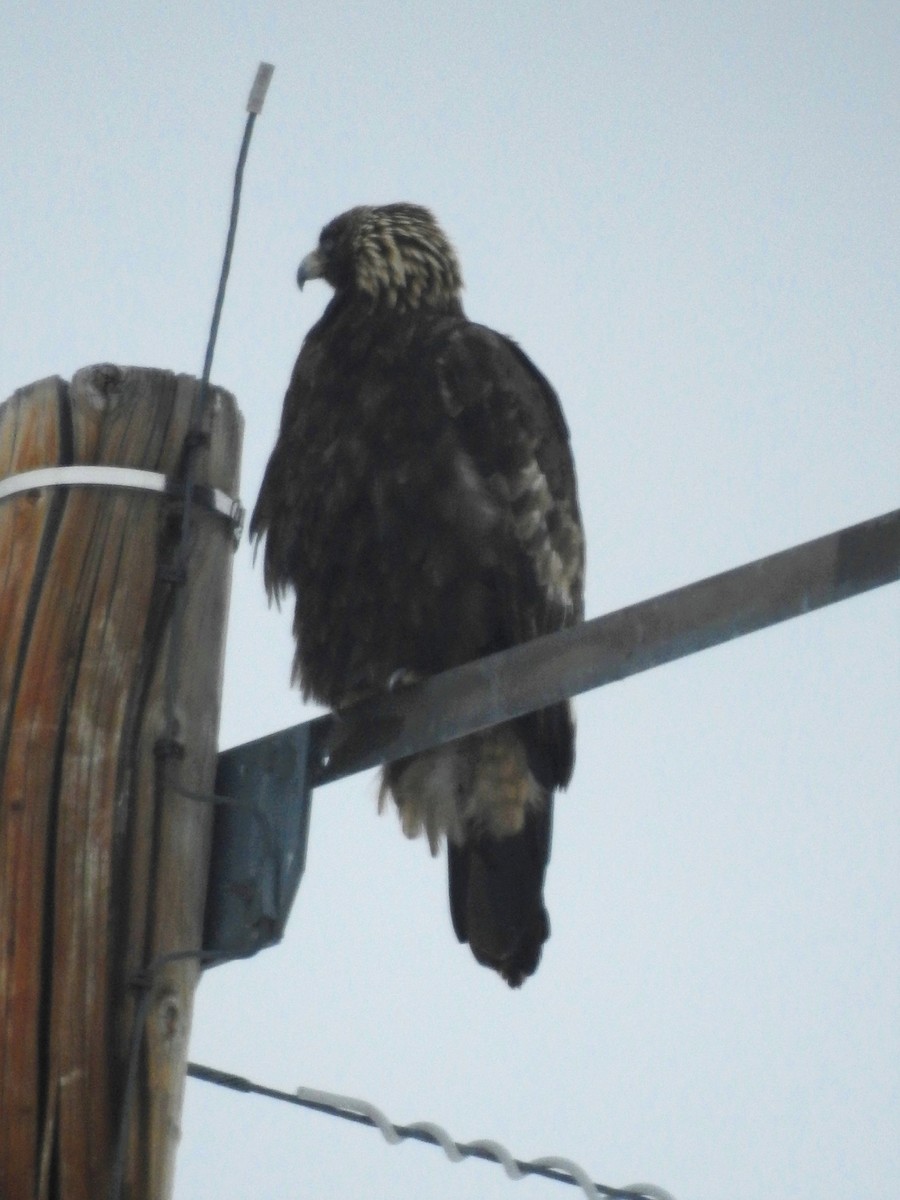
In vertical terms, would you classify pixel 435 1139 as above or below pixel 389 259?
below

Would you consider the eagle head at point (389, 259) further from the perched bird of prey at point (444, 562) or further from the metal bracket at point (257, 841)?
the metal bracket at point (257, 841)

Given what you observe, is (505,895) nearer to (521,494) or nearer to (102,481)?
(521,494)

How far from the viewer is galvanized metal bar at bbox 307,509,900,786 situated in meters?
2.32

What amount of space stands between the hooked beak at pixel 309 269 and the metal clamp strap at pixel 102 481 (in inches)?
106

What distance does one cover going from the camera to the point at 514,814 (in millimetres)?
4047

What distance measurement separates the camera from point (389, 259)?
5207 mm

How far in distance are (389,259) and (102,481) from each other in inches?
104

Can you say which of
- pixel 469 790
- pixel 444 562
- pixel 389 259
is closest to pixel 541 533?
pixel 444 562

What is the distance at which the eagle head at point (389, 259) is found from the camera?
5113 mm

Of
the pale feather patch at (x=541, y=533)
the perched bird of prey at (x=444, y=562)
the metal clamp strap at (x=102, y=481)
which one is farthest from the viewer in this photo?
the pale feather patch at (x=541, y=533)

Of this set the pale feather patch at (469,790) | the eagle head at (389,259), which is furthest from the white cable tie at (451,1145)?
the eagle head at (389,259)

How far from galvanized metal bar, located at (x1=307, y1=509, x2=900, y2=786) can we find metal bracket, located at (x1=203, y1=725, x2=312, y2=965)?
0.06 m

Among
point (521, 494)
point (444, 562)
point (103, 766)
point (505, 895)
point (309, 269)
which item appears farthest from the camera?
point (309, 269)

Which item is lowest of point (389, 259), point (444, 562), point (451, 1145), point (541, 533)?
point (451, 1145)
